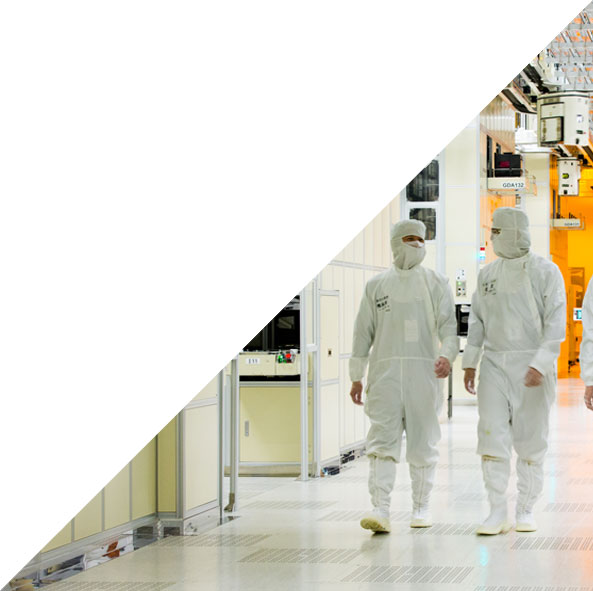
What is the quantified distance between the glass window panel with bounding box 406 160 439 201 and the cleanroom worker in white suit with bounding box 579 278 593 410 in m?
10.1

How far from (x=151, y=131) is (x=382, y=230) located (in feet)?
27.4

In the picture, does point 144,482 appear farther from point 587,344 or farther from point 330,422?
point 330,422

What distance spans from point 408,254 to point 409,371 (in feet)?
2.20

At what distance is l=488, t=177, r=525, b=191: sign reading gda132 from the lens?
15414 mm

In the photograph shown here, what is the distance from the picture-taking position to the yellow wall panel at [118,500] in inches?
196

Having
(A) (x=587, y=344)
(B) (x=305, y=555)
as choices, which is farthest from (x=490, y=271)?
(B) (x=305, y=555)

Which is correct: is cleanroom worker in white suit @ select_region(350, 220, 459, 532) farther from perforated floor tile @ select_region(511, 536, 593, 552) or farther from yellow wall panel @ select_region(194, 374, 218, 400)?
yellow wall panel @ select_region(194, 374, 218, 400)

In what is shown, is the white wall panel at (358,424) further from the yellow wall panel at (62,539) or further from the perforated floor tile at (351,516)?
the yellow wall panel at (62,539)

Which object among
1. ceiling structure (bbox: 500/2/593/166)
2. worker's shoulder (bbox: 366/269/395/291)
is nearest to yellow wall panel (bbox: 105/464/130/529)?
worker's shoulder (bbox: 366/269/395/291)

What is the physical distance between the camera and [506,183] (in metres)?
15.6

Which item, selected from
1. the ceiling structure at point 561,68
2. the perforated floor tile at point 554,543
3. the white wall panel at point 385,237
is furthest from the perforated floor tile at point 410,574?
the ceiling structure at point 561,68

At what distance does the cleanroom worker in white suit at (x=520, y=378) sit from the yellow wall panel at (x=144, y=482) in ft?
5.76

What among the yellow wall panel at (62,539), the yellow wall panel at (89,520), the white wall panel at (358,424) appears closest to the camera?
the yellow wall panel at (62,539)

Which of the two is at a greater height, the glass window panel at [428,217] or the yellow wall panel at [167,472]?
the glass window panel at [428,217]
